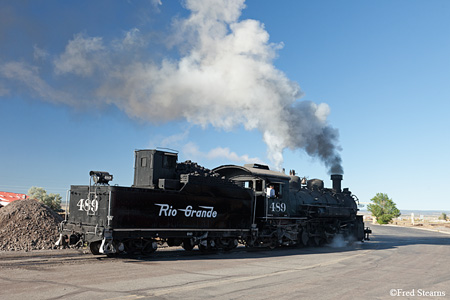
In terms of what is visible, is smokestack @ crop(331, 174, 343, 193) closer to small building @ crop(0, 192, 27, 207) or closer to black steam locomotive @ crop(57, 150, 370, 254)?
black steam locomotive @ crop(57, 150, 370, 254)

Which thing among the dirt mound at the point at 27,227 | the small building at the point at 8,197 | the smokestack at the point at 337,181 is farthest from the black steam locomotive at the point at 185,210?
the small building at the point at 8,197

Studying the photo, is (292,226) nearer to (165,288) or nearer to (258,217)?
(258,217)

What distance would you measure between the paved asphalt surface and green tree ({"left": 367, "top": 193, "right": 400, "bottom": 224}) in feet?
182

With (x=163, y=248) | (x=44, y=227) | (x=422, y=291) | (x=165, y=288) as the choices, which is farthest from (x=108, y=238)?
(x=422, y=291)

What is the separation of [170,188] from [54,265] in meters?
4.23

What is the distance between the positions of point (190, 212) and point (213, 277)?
4.10 meters

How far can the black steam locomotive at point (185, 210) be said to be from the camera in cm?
1174

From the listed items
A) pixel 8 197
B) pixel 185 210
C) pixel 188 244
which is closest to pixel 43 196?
pixel 8 197

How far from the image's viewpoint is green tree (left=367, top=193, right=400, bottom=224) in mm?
65125

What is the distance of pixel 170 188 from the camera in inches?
514

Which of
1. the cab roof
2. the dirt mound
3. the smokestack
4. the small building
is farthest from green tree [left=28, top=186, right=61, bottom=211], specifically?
the smokestack

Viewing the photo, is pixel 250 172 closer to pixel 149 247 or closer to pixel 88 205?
pixel 149 247

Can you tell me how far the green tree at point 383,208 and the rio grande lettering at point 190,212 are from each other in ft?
189

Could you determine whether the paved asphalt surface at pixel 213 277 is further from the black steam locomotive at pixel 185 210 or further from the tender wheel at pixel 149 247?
the black steam locomotive at pixel 185 210
